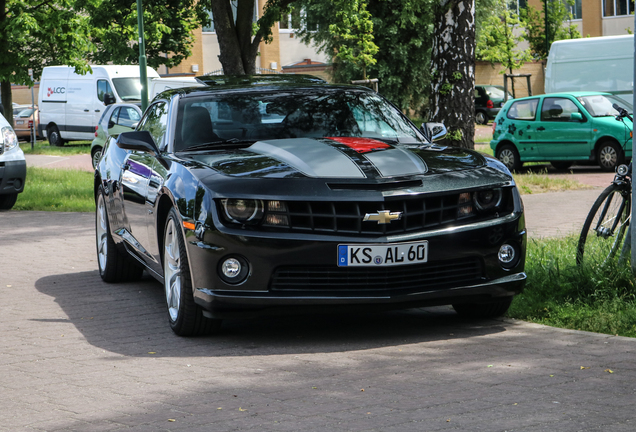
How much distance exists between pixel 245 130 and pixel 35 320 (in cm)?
201

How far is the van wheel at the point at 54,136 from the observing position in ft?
112

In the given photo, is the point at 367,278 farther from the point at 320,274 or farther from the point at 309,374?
the point at 309,374

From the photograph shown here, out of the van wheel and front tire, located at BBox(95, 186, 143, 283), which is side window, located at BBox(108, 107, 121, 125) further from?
front tire, located at BBox(95, 186, 143, 283)

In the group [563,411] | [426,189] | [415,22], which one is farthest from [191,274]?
[415,22]

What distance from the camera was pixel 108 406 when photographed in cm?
446

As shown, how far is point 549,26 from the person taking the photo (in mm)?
45750

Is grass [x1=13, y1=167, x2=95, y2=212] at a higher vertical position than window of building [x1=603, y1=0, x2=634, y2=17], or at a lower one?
lower

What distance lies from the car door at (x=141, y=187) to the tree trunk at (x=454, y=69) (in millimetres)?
6622

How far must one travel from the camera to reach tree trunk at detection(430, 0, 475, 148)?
1318 cm

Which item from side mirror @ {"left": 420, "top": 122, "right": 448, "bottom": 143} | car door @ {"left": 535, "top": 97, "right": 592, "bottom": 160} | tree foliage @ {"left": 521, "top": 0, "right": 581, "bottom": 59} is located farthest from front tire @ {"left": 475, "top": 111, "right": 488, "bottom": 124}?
side mirror @ {"left": 420, "top": 122, "right": 448, "bottom": 143}

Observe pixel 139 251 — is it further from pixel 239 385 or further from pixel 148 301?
pixel 239 385

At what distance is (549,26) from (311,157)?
42462 millimetres

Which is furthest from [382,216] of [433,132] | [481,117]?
[481,117]

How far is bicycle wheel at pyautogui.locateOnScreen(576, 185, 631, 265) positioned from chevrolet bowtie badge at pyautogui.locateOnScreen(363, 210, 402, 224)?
6.55 ft
